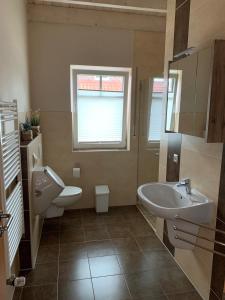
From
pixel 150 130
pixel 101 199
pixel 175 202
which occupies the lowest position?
pixel 101 199

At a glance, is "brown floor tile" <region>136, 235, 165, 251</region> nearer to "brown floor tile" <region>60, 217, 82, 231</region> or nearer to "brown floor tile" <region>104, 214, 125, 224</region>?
"brown floor tile" <region>104, 214, 125, 224</region>

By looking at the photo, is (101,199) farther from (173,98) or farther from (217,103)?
(217,103)

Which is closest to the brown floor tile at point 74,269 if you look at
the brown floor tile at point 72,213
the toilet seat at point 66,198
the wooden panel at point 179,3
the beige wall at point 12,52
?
the beige wall at point 12,52

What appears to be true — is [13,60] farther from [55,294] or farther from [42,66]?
[55,294]

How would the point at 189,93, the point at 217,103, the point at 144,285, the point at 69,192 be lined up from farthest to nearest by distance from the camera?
the point at 69,192, the point at 144,285, the point at 189,93, the point at 217,103

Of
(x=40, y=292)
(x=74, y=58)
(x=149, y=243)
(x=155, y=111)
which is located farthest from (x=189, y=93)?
(x=40, y=292)

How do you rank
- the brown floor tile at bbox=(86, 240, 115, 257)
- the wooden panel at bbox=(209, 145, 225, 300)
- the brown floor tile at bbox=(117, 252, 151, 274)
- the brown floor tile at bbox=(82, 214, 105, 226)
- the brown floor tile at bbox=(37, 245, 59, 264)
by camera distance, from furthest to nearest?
the brown floor tile at bbox=(82, 214, 105, 226), the brown floor tile at bbox=(86, 240, 115, 257), the brown floor tile at bbox=(37, 245, 59, 264), the brown floor tile at bbox=(117, 252, 151, 274), the wooden panel at bbox=(209, 145, 225, 300)

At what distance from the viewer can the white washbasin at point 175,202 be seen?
173 cm

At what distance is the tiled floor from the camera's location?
6.36 ft

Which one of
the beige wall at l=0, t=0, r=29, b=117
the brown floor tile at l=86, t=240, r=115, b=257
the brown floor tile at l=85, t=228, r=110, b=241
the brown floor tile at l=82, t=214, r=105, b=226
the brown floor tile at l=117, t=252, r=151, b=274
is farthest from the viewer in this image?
the brown floor tile at l=82, t=214, r=105, b=226

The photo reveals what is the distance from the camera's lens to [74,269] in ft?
7.28

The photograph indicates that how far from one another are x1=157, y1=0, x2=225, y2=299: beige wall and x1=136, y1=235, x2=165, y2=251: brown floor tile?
0.35 metres

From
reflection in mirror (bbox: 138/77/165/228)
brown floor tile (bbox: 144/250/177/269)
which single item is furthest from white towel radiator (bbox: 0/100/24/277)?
reflection in mirror (bbox: 138/77/165/228)

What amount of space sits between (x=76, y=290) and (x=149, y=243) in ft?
3.33
